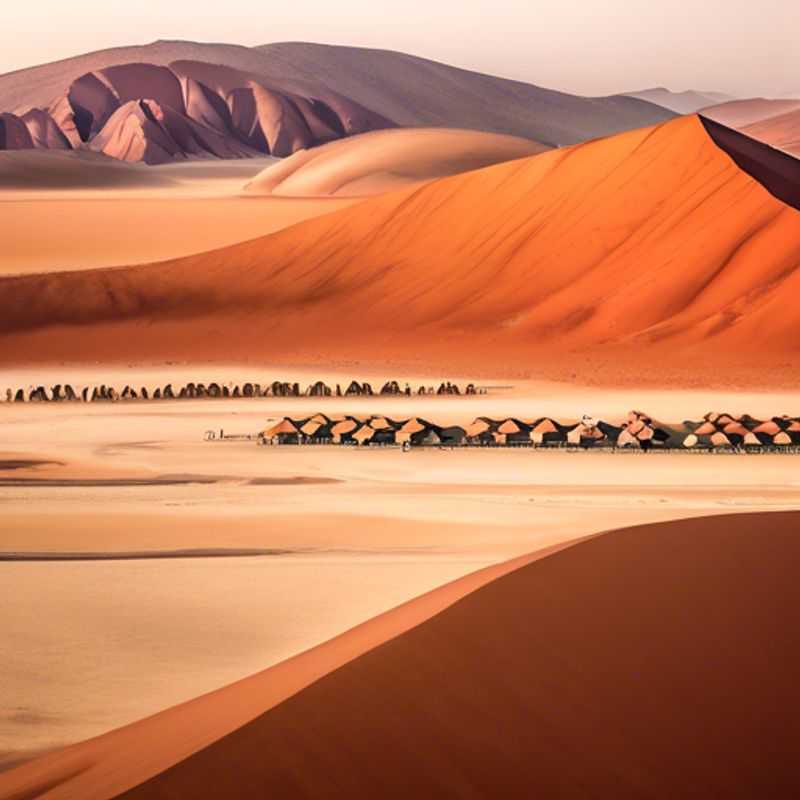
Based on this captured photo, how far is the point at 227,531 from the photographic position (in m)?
20.0

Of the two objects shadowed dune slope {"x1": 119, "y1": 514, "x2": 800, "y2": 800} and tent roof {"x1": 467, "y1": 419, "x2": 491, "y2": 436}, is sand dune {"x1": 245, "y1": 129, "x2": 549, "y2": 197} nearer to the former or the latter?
tent roof {"x1": 467, "y1": 419, "x2": 491, "y2": 436}

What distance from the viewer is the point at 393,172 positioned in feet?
525

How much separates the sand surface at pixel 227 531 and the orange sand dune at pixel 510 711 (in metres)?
1.41

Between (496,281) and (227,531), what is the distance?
56.9 metres

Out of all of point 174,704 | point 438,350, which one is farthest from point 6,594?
point 438,350

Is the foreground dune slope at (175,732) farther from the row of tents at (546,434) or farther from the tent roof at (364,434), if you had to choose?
the tent roof at (364,434)

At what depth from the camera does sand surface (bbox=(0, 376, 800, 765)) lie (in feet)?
A: 38.2

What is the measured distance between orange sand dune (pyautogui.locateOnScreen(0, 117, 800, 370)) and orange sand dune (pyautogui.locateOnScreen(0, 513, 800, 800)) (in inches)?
1933

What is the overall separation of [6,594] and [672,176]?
6702 cm

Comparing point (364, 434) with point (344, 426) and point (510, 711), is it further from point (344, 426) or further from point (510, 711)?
point (510, 711)

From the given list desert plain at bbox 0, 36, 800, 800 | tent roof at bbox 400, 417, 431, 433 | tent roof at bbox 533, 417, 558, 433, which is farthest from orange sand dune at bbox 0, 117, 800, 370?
tent roof at bbox 400, 417, 431, 433

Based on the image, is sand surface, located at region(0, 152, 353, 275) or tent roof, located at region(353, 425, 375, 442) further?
sand surface, located at region(0, 152, 353, 275)

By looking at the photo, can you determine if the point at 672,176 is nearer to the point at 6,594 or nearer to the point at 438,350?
the point at 438,350

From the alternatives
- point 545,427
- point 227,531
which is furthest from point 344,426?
point 227,531
